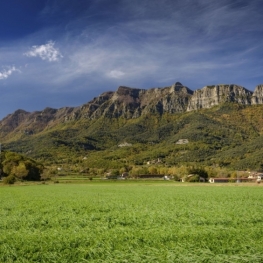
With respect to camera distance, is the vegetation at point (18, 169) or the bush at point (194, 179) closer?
→ the vegetation at point (18, 169)

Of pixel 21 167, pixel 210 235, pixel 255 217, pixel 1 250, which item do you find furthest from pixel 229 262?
pixel 21 167

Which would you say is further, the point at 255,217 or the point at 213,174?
the point at 213,174

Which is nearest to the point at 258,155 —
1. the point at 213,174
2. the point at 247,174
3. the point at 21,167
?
the point at 247,174

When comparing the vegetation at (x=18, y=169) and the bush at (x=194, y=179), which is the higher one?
the vegetation at (x=18, y=169)

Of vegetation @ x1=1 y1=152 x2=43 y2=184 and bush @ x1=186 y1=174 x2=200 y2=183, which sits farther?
bush @ x1=186 y1=174 x2=200 y2=183

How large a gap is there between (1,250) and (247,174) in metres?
165

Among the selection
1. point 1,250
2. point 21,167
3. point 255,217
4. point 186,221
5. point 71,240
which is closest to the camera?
point 1,250

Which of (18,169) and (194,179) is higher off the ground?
(18,169)

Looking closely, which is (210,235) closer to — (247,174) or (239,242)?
(239,242)

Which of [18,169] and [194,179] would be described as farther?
Answer: [194,179]

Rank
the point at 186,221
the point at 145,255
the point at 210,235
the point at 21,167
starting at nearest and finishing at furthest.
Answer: the point at 145,255 < the point at 210,235 < the point at 186,221 < the point at 21,167

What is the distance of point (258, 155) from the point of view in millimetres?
187375

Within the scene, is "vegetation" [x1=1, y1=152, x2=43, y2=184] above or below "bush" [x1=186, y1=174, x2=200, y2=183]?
above

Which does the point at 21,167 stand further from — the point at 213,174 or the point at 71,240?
the point at 71,240
